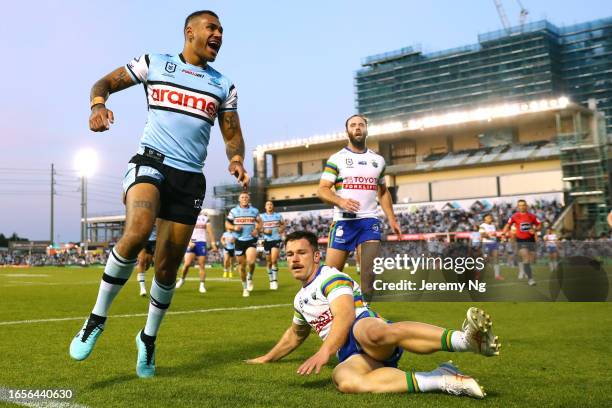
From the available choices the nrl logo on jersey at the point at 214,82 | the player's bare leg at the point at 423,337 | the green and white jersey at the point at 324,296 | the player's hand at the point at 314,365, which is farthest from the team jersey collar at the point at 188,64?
the player's hand at the point at 314,365

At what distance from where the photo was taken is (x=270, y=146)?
73062 mm

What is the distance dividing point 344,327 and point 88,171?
59892mm

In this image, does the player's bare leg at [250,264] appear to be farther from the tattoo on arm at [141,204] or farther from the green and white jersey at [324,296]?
the tattoo on arm at [141,204]

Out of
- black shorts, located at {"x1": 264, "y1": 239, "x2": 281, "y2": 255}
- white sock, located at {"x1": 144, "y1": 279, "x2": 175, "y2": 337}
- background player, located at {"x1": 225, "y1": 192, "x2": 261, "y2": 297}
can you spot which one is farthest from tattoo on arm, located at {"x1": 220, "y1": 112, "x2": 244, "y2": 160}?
black shorts, located at {"x1": 264, "y1": 239, "x2": 281, "y2": 255}

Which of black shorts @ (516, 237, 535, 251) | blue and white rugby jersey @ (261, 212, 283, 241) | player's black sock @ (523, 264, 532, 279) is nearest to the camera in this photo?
player's black sock @ (523, 264, 532, 279)

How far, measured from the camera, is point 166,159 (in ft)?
13.9

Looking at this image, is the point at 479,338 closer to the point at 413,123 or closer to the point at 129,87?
the point at 129,87

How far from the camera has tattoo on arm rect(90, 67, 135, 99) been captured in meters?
4.15

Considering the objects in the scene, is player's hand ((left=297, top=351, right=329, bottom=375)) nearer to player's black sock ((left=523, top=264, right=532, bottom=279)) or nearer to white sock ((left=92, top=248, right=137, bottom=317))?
white sock ((left=92, top=248, right=137, bottom=317))

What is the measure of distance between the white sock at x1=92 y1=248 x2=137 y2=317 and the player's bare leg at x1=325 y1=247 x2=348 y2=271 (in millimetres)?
3176

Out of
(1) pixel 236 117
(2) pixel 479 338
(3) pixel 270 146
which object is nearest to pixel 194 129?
(1) pixel 236 117

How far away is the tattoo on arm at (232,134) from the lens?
4.66 m

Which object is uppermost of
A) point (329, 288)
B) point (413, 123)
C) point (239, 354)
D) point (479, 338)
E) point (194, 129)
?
point (413, 123)

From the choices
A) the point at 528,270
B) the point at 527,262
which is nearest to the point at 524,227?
the point at 527,262
